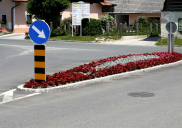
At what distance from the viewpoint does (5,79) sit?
37.7ft

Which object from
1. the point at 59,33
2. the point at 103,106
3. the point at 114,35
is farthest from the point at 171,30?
the point at 59,33

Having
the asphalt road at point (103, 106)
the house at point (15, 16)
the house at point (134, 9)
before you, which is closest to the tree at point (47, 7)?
the house at point (15, 16)

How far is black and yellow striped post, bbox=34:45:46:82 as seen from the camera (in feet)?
31.6

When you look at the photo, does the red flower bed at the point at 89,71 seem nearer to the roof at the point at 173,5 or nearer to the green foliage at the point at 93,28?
the roof at the point at 173,5

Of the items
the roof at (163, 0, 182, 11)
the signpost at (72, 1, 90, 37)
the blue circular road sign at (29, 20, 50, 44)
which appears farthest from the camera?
the signpost at (72, 1, 90, 37)

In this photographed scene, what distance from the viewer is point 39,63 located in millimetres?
9719

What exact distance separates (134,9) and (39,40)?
47923 mm

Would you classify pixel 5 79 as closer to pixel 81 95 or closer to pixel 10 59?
pixel 81 95

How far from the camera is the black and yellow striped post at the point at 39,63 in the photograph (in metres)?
9.62

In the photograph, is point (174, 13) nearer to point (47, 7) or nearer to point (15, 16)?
point (47, 7)

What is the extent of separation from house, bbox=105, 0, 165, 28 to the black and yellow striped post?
45458mm

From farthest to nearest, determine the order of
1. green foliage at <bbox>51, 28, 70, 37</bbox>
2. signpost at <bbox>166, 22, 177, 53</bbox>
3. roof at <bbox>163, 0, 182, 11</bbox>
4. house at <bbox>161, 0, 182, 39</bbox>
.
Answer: green foliage at <bbox>51, 28, 70, 37</bbox>
house at <bbox>161, 0, 182, 39</bbox>
roof at <bbox>163, 0, 182, 11</bbox>
signpost at <bbox>166, 22, 177, 53</bbox>

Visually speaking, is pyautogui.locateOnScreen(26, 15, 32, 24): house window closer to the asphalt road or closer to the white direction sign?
the white direction sign

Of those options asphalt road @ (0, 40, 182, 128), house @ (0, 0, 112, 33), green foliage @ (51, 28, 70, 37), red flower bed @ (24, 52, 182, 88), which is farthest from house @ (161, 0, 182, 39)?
house @ (0, 0, 112, 33)
